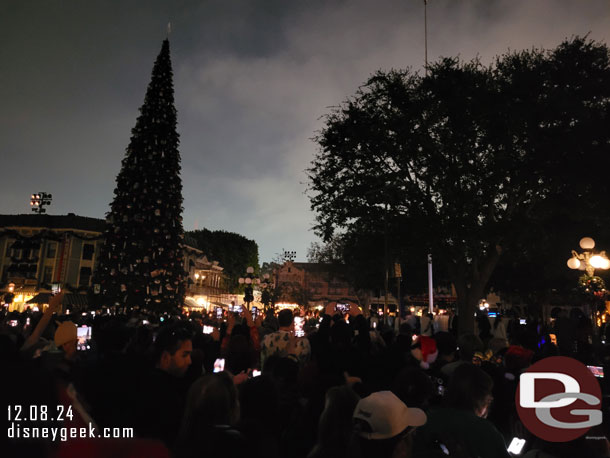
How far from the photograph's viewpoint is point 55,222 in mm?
56281

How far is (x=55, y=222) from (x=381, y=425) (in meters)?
64.0

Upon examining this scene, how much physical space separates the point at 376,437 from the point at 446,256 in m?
19.5

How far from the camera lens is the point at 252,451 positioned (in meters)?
2.27

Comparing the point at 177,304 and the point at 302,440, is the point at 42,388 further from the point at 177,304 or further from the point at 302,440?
the point at 177,304

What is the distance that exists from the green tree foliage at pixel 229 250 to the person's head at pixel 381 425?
82.3 meters

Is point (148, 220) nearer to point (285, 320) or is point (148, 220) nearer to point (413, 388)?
point (285, 320)

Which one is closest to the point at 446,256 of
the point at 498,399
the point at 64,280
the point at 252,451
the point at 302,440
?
the point at 498,399

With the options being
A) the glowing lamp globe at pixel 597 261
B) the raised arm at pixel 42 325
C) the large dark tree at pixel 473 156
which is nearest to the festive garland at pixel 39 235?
the large dark tree at pixel 473 156

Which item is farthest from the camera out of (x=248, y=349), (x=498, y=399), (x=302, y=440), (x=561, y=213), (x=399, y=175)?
(x=399, y=175)

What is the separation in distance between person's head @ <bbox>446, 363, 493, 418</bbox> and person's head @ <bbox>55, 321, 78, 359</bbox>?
4341 millimetres

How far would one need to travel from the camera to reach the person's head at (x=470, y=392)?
10.9 ft

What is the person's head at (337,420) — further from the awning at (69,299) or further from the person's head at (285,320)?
the awning at (69,299)

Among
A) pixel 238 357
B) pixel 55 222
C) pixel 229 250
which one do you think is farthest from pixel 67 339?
pixel 229 250

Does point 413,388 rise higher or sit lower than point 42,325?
lower
